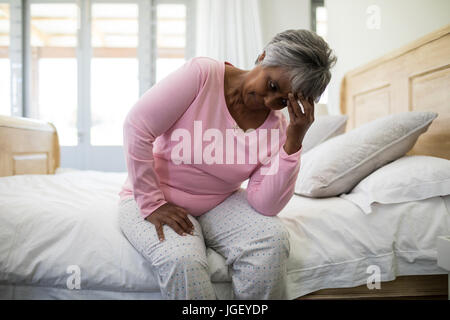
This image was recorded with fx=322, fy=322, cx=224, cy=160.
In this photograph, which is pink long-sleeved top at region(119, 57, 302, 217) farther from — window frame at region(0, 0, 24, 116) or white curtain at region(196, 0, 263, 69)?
window frame at region(0, 0, 24, 116)

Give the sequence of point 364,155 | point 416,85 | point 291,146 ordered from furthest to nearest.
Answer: point 416,85 → point 364,155 → point 291,146

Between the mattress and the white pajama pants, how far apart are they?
0.05 m

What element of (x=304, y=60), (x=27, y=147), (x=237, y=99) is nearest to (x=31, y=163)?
(x=27, y=147)

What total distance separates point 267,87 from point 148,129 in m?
0.34

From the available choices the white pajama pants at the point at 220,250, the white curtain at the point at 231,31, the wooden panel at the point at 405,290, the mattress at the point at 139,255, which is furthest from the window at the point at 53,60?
the wooden panel at the point at 405,290

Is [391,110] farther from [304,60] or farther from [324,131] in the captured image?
[304,60]

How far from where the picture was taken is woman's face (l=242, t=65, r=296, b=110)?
838mm

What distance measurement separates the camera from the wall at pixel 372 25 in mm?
1400

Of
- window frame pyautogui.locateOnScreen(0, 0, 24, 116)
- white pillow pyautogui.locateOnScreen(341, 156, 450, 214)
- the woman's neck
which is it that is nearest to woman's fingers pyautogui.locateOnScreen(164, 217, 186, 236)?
the woman's neck

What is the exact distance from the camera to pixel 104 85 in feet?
10.4

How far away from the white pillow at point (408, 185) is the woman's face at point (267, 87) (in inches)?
16.9

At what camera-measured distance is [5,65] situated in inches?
122
